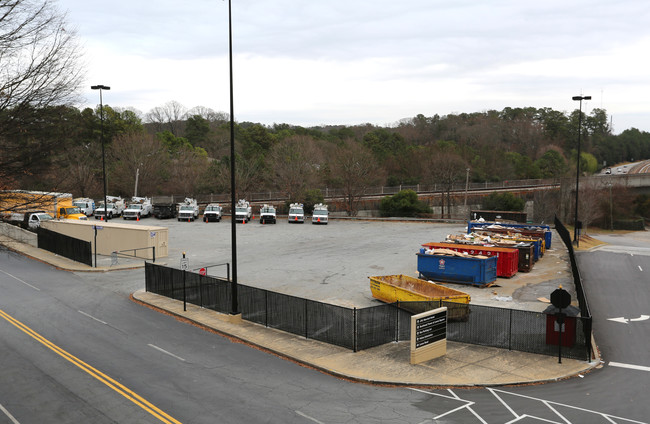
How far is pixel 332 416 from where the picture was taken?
10.9 m

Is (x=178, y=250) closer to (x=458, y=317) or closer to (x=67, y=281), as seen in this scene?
(x=67, y=281)

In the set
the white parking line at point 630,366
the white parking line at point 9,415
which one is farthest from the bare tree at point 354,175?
the white parking line at point 9,415

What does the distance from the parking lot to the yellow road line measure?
966 cm

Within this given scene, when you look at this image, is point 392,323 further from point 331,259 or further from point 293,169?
point 293,169

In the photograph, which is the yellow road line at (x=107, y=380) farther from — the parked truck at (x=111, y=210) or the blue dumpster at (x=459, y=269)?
the parked truck at (x=111, y=210)

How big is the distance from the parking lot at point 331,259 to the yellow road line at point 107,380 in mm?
9663

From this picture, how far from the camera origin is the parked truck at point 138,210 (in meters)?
54.5

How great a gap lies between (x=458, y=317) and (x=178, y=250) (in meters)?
23.1

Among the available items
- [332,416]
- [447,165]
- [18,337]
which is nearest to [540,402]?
[332,416]

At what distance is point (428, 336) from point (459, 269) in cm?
1101

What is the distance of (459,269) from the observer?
24656 mm

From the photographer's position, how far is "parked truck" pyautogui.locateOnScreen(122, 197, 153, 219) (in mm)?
54469

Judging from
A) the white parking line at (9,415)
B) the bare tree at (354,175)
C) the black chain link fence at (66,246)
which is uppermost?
the bare tree at (354,175)

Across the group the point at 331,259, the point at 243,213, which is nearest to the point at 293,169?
the point at 243,213
